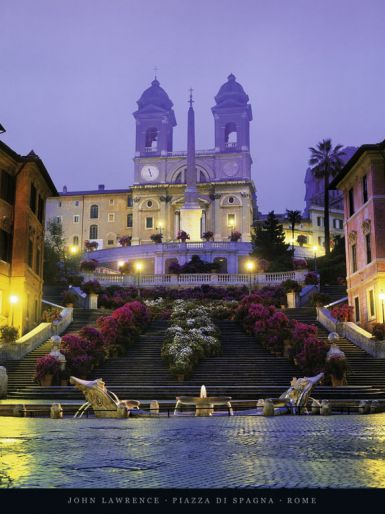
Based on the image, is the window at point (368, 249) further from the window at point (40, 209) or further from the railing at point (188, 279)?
the window at point (40, 209)

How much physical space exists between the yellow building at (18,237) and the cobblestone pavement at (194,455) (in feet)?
69.2

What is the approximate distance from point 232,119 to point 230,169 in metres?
10.1

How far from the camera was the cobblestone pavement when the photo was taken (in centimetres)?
768

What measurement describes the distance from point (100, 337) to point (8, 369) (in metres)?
4.62

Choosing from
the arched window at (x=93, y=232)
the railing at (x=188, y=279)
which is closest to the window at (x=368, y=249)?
the railing at (x=188, y=279)

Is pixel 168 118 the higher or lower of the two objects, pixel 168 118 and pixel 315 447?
the higher

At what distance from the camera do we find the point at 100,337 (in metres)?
32.6

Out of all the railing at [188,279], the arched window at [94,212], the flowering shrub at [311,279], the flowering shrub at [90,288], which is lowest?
the flowering shrub at [90,288]

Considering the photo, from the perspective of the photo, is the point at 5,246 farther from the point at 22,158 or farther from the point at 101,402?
the point at 101,402

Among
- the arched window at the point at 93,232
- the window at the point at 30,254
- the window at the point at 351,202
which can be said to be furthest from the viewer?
the arched window at the point at 93,232

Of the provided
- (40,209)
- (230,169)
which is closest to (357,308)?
(40,209)

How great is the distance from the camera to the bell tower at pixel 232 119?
114812 mm
